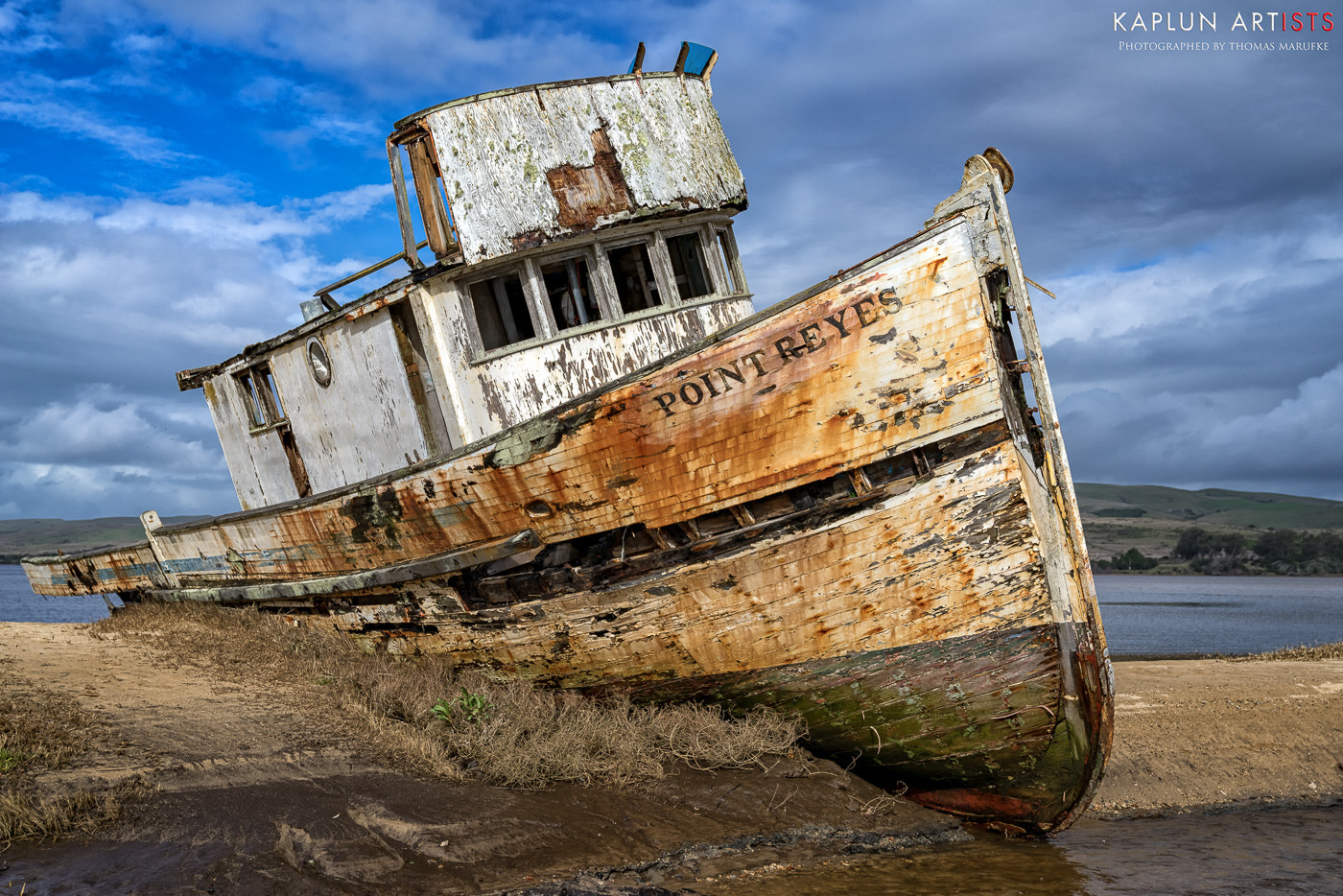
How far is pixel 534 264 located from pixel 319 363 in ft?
7.71

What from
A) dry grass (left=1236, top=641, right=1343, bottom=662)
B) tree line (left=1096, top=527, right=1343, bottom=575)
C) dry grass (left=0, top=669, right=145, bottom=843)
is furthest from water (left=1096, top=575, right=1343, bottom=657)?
dry grass (left=0, top=669, right=145, bottom=843)

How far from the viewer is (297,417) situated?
8250 mm

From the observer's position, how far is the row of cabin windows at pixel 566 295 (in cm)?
655

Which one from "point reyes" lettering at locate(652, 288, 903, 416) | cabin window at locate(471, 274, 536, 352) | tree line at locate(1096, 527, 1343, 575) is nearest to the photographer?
"point reyes" lettering at locate(652, 288, 903, 416)

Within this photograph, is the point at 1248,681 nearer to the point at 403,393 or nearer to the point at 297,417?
the point at 403,393

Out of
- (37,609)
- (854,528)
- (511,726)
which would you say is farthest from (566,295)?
(37,609)

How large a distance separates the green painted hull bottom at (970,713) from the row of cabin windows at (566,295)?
273 cm

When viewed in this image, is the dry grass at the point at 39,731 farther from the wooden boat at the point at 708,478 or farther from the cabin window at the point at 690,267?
the cabin window at the point at 690,267

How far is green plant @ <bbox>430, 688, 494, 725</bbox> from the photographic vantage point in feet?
18.4

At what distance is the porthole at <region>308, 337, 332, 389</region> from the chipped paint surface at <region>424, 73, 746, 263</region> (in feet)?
6.45

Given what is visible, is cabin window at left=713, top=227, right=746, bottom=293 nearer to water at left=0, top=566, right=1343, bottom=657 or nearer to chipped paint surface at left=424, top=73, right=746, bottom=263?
chipped paint surface at left=424, top=73, right=746, bottom=263

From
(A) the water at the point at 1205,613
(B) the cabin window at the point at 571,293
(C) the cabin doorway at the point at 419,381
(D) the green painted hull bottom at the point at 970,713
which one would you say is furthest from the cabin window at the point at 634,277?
(A) the water at the point at 1205,613

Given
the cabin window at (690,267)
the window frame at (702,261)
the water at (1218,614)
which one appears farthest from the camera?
the water at (1218,614)

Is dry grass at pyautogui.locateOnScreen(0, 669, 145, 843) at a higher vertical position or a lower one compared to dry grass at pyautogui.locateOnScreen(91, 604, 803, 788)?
higher
